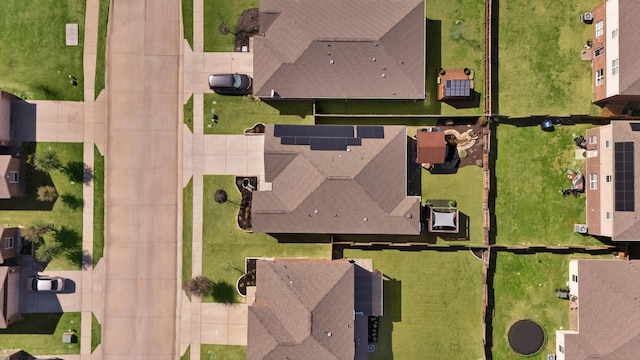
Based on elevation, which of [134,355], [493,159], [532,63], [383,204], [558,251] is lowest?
[134,355]

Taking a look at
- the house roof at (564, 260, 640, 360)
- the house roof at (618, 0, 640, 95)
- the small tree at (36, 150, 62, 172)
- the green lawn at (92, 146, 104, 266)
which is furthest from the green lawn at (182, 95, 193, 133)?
the house roof at (618, 0, 640, 95)

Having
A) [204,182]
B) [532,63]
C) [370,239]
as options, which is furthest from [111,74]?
[532,63]

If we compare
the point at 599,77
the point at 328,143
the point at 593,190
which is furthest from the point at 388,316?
the point at 599,77

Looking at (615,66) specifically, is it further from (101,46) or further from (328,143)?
(101,46)

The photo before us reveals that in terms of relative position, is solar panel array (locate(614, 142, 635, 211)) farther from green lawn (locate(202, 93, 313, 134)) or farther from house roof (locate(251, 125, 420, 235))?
green lawn (locate(202, 93, 313, 134))

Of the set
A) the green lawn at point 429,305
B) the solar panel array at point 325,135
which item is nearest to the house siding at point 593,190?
the green lawn at point 429,305

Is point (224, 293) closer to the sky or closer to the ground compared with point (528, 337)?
closer to the sky

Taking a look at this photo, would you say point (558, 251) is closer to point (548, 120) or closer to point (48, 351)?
point (548, 120)
